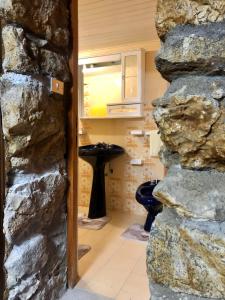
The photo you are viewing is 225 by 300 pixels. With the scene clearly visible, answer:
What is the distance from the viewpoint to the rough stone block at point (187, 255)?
49 cm

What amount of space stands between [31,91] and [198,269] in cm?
108

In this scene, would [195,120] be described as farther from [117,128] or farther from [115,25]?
[117,128]

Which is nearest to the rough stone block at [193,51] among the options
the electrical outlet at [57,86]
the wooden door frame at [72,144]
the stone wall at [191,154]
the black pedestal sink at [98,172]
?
the stone wall at [191,154]

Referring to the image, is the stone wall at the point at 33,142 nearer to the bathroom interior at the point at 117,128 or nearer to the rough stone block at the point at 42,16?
the rough stone block at the point at 42,16

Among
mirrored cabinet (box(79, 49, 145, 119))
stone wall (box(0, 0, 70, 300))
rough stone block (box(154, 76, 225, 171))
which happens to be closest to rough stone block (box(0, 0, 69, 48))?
stone wall (box(0, 0, 70, 300))

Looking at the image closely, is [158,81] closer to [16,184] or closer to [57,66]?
[57,66]

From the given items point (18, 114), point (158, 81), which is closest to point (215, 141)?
point (18, 114)

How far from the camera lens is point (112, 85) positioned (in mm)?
3396

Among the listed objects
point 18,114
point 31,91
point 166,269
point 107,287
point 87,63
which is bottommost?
point 107,287

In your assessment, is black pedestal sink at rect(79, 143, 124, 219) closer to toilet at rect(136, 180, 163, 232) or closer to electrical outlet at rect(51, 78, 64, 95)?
toilet at rect(136, 180, 163, 232)

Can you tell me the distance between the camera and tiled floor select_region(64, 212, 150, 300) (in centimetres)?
172

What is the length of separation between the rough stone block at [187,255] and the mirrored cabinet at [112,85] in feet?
8.48

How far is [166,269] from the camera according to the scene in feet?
1.79

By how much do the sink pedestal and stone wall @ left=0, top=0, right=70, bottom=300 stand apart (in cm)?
151
